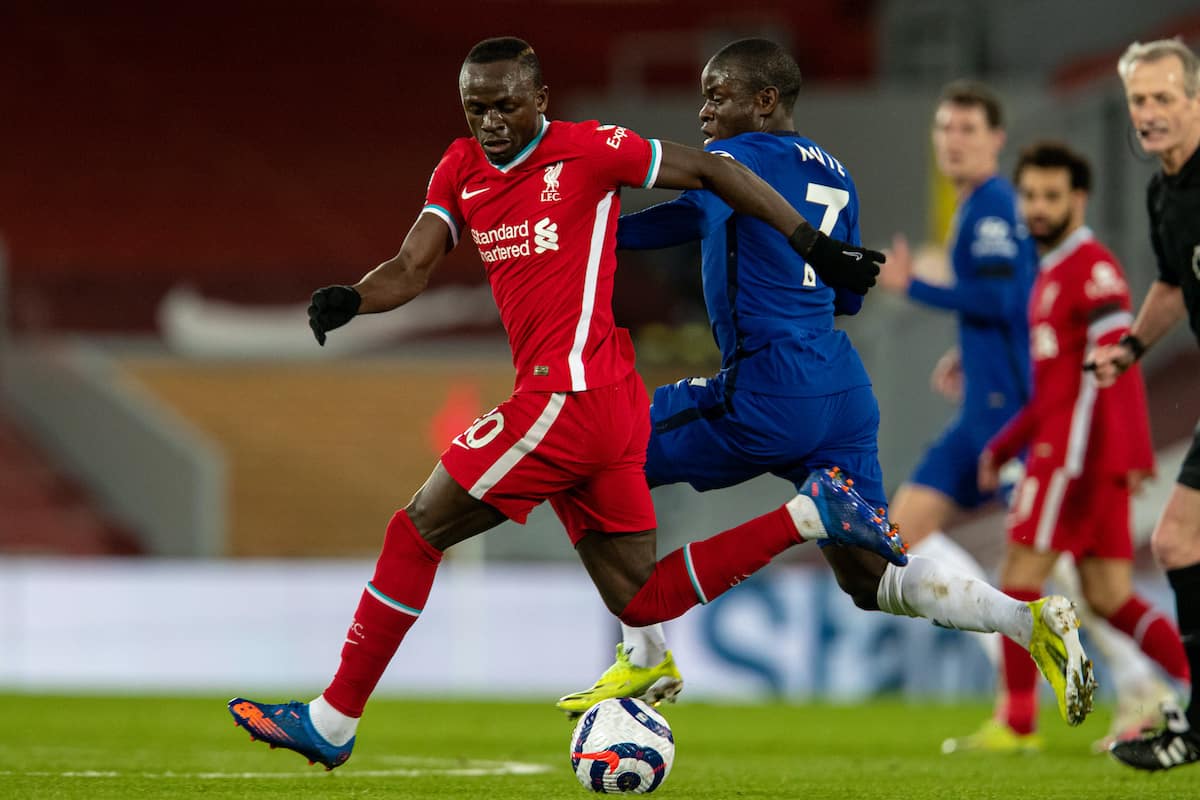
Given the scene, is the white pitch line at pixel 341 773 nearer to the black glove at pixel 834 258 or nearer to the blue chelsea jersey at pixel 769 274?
the blue chelsea jersey at pixel 769 274

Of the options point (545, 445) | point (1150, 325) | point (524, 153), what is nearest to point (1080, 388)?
point (1150, 325)

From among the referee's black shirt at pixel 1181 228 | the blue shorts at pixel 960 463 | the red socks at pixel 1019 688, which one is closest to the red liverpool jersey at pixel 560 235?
the referee's black shirt at pixel 1181 228

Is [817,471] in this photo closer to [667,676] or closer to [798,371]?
[798,371]

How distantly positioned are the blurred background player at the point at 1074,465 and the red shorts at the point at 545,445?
2483 millimetres

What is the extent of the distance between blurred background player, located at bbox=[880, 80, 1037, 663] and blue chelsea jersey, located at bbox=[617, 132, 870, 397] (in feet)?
6.85

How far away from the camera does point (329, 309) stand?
476 cm

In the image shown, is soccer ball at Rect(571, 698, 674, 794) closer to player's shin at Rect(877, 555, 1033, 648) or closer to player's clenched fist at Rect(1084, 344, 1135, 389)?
player's shin at Rect(877, 555, 1033, 648)

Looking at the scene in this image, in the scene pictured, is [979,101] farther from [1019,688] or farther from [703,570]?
[703,570]

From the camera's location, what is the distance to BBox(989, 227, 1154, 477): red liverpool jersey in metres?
7.10

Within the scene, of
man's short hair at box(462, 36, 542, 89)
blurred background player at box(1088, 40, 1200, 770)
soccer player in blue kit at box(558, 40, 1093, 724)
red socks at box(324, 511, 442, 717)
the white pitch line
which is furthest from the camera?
blurred background player at box(1088, 40, 1200, 770)

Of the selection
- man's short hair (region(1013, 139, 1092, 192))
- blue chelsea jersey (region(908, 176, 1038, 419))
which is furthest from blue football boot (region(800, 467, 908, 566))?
man's short hair (region(1013, 139, 1092, 192))

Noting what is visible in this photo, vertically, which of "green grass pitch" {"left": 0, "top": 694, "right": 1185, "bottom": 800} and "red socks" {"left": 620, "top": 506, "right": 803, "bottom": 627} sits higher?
"red socks" {"left": 620, "top": 506, "right": 803, "bottom": 627}

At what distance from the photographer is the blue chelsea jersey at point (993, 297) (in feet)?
24.5

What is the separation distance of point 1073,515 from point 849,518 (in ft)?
7.65
